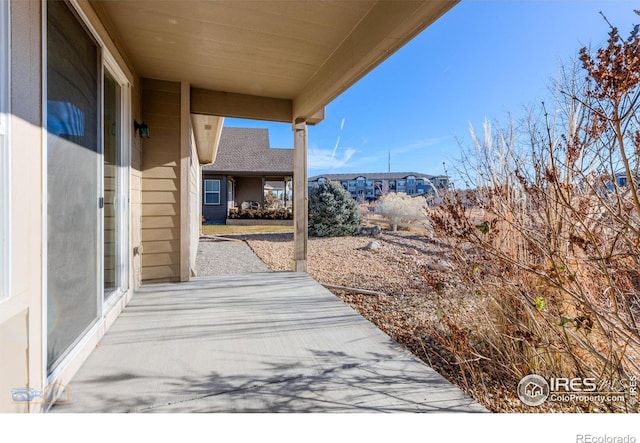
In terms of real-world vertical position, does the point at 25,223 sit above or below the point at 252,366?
above

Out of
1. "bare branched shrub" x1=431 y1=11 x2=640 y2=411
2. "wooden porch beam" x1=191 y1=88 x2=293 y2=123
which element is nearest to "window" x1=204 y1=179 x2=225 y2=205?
"wooden porch beam" x1=191 y1=88 x2=293 y2=123

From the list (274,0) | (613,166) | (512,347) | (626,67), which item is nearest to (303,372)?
(512,347)

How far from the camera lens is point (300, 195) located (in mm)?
4668

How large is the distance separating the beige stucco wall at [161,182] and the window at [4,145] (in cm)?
264

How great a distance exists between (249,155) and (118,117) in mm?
12091

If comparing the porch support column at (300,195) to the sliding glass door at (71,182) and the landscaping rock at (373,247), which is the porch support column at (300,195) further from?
the landscaping rock at (373,247)

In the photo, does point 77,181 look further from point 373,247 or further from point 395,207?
point 395,207

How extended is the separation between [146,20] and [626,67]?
322cm

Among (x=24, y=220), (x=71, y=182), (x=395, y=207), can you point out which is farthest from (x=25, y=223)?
(x=395, y=207)

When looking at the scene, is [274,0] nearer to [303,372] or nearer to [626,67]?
[626,67]

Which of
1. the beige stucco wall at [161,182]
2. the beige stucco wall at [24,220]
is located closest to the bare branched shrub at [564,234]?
the beige stucco wall at [24,220]

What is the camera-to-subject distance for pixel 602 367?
168cm

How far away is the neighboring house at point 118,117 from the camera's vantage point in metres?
1.35

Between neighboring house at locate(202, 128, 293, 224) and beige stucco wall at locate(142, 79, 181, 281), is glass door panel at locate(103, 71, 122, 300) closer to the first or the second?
beige stucco wall at locate(142, 79, 181, 281)
